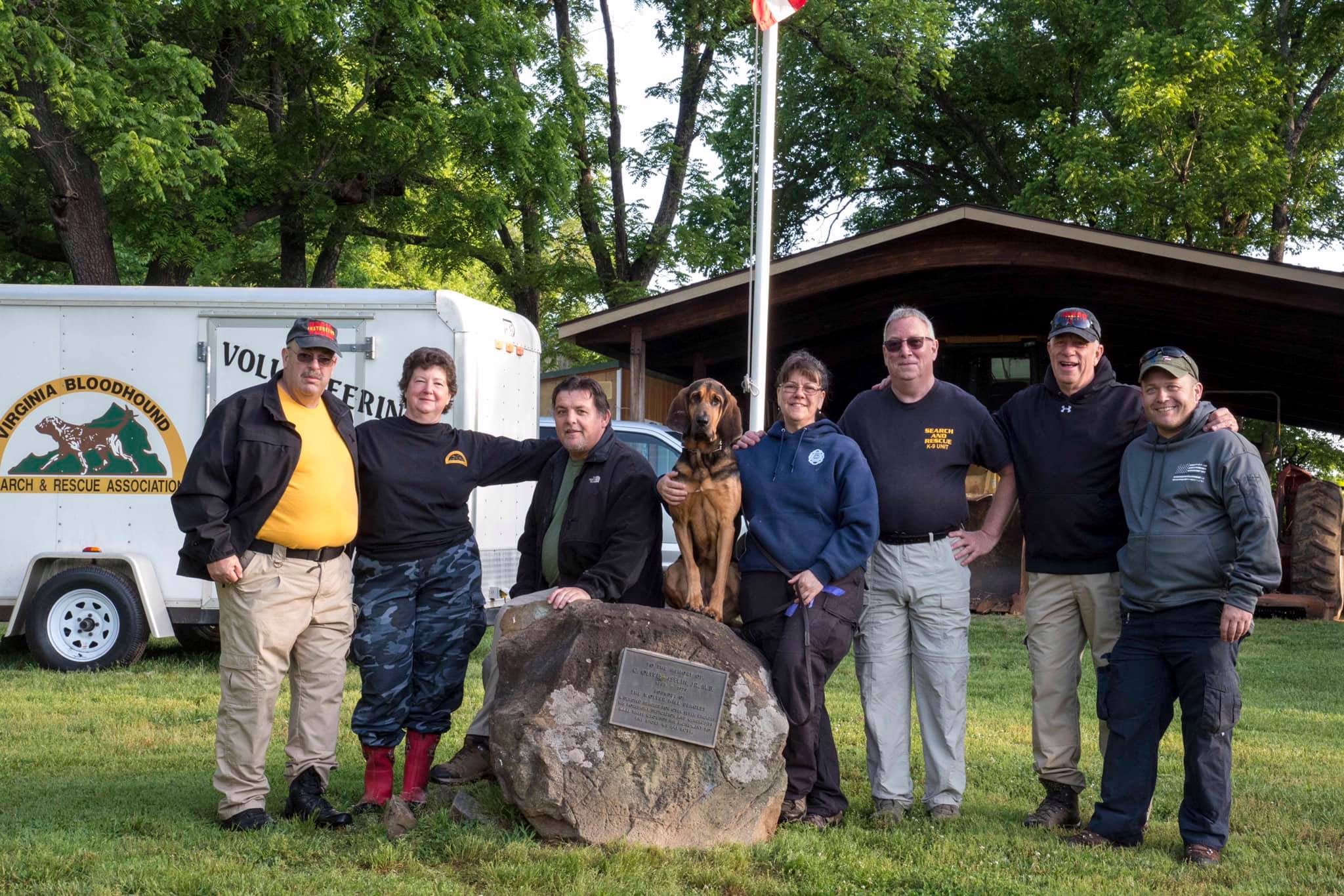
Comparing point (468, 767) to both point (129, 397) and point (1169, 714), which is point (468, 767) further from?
point (129, 397)

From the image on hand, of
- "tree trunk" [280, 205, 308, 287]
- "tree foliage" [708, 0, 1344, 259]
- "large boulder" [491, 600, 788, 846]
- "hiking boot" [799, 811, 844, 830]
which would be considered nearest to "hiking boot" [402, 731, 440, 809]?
"large boulder" [491, 600, 788, 846]

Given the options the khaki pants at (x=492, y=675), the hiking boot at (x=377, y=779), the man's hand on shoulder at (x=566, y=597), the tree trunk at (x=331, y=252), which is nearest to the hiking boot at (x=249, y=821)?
the hiking boot at (x=377, y=779)


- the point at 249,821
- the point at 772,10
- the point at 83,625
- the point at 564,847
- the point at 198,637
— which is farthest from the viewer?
the point at 198,637

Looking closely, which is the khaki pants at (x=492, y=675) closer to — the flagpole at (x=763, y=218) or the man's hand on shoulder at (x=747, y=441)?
the man's hand on shoulder at (x=747, y=441)

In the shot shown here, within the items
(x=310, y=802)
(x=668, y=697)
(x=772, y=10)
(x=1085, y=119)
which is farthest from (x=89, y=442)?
(x=1085, y=119)

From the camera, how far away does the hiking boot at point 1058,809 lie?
496 cm

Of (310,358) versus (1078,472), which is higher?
(310,358)

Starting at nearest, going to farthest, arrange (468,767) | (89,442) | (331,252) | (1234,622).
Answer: (1234,622) < (468,767) < (89,442) < (331,252)

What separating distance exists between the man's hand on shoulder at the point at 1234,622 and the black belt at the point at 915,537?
3.65 feet

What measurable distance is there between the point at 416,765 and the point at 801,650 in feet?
5.53

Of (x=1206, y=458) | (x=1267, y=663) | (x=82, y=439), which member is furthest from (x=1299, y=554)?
(x=82, y=439)

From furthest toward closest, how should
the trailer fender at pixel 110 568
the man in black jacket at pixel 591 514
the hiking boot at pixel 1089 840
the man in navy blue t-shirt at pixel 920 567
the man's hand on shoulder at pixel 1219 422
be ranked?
the trailer fender at pixel 110 568 → the man in navy blue t-shirt at pixel 920 567 → the man in black jacket at pixel 591 514 → the hiking boot at pixel 1089 840 → the man's hand on shoulder at pixel 1219 422

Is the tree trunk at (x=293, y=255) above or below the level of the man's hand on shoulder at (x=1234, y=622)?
above

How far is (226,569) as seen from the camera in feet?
14.9
